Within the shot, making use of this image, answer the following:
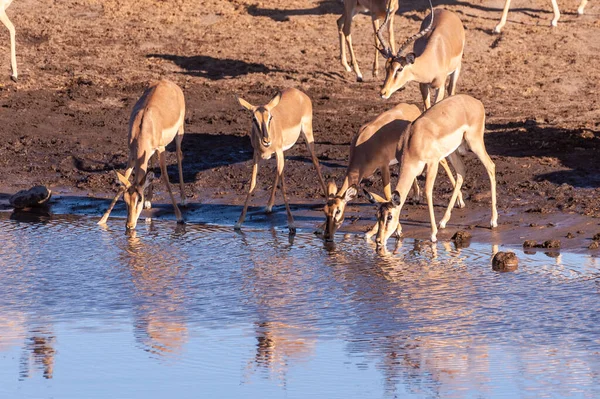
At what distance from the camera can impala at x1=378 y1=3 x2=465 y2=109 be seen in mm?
13852

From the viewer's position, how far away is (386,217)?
11133mm

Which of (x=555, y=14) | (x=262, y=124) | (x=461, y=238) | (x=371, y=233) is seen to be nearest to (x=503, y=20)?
(x=555, y=14)

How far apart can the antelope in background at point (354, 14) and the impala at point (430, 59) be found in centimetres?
194

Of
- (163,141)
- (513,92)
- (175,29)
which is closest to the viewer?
(163,141)

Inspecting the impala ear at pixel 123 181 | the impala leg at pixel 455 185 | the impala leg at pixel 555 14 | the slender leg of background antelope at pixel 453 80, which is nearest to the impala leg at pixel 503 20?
the impala leg at pixel 555 14

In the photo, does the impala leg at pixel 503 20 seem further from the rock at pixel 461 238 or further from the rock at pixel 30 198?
the rock at pixel 30 198

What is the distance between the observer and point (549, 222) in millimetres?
11930

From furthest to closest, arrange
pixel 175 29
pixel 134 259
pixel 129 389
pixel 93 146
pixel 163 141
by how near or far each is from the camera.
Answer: pixel 175 29 → pixel 93 146 → pixel 163 141 → pixel 134 259 → pixel 129 389

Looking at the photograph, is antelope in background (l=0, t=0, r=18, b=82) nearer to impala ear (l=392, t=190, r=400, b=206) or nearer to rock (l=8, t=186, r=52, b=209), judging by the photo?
rock (l=8, t=186, r=52, b=209)

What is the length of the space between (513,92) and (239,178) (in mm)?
4501

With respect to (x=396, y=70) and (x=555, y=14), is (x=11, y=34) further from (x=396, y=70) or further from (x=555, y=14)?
(x=555, y=14)

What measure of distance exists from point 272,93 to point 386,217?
609cm

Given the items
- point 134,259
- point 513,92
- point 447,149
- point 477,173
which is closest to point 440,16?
point 513,92

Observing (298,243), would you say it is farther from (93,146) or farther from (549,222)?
(93,146)
